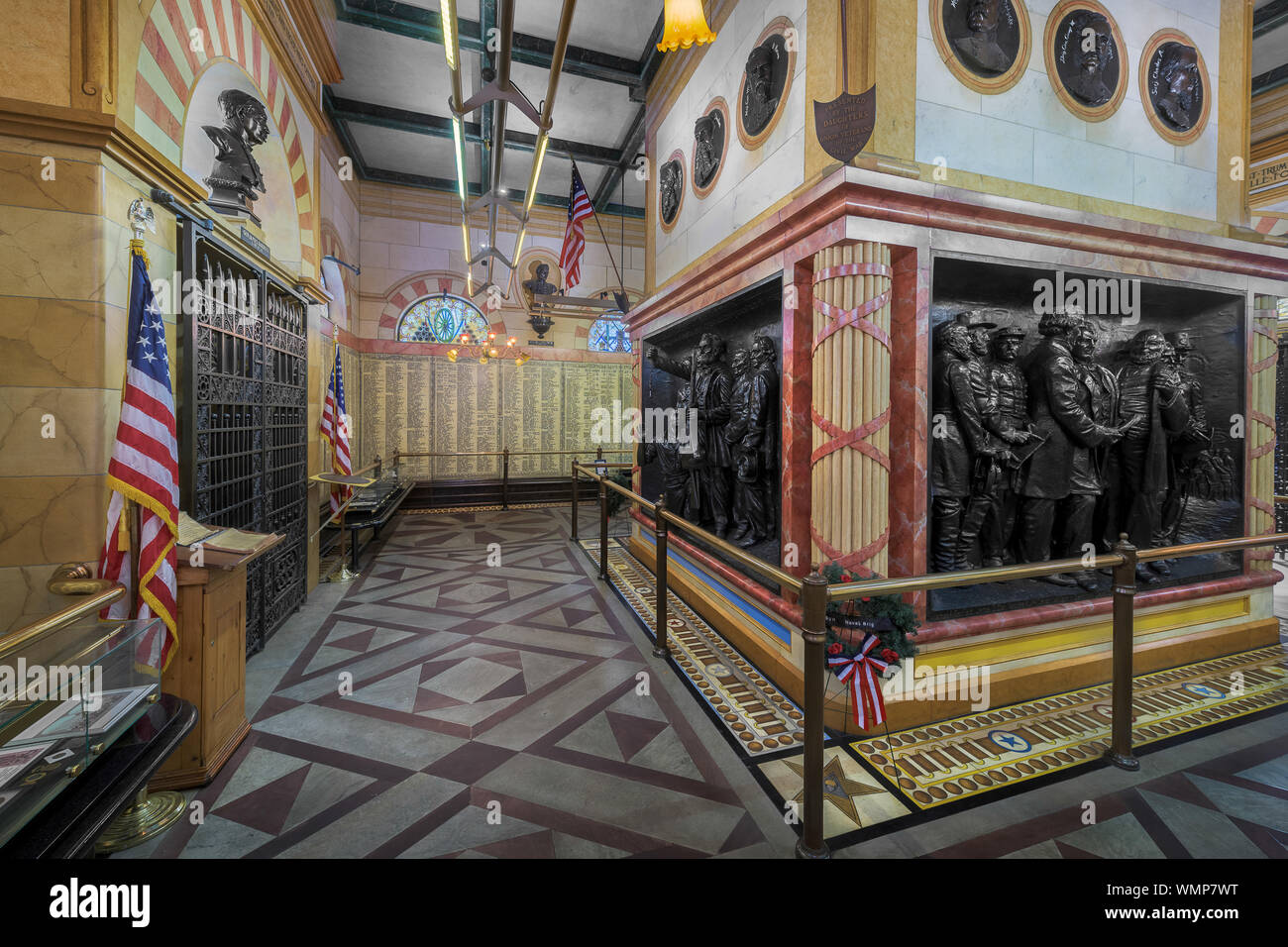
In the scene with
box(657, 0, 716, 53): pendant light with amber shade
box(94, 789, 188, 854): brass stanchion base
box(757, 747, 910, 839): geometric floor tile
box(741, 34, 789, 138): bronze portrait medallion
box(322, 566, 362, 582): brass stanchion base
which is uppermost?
box(741, 34, 789, 138): bronze portrait medallion

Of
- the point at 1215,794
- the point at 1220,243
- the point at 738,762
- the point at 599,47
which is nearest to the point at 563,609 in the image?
the point at 738,762

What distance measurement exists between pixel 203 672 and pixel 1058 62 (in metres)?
6.68

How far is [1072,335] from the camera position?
391cm

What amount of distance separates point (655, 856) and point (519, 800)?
733 mm

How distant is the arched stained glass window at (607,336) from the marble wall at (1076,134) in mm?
10250

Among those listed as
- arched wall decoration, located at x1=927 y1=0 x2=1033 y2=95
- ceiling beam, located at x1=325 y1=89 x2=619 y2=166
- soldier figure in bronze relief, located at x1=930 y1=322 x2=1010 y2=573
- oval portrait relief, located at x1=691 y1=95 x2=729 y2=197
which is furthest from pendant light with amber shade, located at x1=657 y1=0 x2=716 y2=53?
ceiling beam, located at x1=325 y1=89 x2=619 y2=166

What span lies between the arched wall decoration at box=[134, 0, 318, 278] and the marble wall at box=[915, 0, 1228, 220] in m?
4.67

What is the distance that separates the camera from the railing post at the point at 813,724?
211cm

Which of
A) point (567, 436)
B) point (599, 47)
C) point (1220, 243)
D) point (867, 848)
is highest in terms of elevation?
point (599, 47)

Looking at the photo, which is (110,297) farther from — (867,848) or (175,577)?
(867,848)

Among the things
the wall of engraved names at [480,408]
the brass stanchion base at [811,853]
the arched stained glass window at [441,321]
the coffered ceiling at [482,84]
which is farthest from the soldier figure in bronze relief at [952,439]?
the arched stained glass window at [441,321]

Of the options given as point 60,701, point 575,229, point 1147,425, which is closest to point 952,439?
point 1147,425

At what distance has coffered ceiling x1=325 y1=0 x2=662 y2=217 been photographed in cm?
646

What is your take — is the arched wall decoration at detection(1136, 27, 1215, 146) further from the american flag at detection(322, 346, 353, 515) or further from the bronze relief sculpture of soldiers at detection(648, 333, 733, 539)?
the american flag at detection(322, 346, 353, 515)
